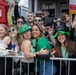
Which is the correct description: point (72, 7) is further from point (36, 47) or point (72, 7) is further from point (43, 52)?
point (43, 52)

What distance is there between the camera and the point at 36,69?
190 inches

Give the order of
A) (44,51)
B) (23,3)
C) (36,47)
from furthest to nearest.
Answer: (23,3) → (36,47) → (44,51)

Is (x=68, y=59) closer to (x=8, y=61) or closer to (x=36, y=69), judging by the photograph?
(x=36, y=69)

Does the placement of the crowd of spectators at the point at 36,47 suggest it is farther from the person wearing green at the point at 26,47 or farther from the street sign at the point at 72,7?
the street sign at the point at 72,7

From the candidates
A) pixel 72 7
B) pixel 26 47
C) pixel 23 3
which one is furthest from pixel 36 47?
pixel 23 3

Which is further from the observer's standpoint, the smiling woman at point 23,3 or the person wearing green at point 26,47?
the smiling woman at point 23,3

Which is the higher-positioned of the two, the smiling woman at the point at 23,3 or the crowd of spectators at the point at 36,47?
the smiling woman at the point at 23,3

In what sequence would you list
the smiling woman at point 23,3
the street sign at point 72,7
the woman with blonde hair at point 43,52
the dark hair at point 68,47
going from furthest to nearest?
the smiling woman at point 23,3 → the street sign at point 72,7 → the dark hair at point 68,47 → the woman with blonde hair at point 43,52

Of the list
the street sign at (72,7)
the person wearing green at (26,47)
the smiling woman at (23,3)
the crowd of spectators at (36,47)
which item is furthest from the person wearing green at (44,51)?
the smiling woman at (23,3)

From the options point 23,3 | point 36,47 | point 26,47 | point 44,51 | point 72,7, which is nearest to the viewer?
point 44,51

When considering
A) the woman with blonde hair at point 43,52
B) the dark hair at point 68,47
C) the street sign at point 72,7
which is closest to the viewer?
the woman with blonde hair at point 43,52

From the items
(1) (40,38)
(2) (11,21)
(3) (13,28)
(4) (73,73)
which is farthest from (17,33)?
(2) (11,21)

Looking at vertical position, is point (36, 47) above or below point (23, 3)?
below

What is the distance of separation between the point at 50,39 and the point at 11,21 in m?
2.14
